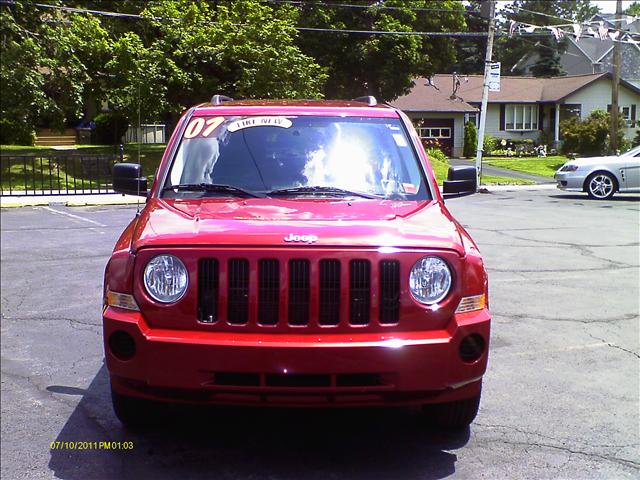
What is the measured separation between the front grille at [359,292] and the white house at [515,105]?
133 feet

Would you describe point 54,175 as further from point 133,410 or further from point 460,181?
point 133,410

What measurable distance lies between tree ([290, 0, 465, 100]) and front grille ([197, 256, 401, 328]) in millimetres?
29229

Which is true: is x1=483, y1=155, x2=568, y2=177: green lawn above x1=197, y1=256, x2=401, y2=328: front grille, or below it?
below

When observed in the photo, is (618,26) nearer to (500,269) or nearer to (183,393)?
(500,269)

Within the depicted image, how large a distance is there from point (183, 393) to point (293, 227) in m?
0.99

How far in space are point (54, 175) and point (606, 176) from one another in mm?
17123

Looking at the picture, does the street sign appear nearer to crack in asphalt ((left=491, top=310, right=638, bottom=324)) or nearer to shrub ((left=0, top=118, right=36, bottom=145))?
crack in asphalt ((left=491, top=310, right=638, bottom=324))

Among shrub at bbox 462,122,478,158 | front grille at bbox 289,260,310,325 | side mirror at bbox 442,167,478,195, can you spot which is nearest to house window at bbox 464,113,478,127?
shrub at bbox 462,122,478,158

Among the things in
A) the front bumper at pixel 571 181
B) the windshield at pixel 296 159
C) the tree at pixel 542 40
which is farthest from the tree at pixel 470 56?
the windshield at pixel 296 159

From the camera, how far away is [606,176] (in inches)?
773

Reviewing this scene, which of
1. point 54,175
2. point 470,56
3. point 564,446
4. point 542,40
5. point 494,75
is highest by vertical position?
point 542,40

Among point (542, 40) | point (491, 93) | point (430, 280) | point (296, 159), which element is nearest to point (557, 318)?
point (296, 159)

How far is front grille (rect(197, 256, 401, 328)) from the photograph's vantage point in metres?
3.57

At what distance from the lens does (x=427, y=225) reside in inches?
157
